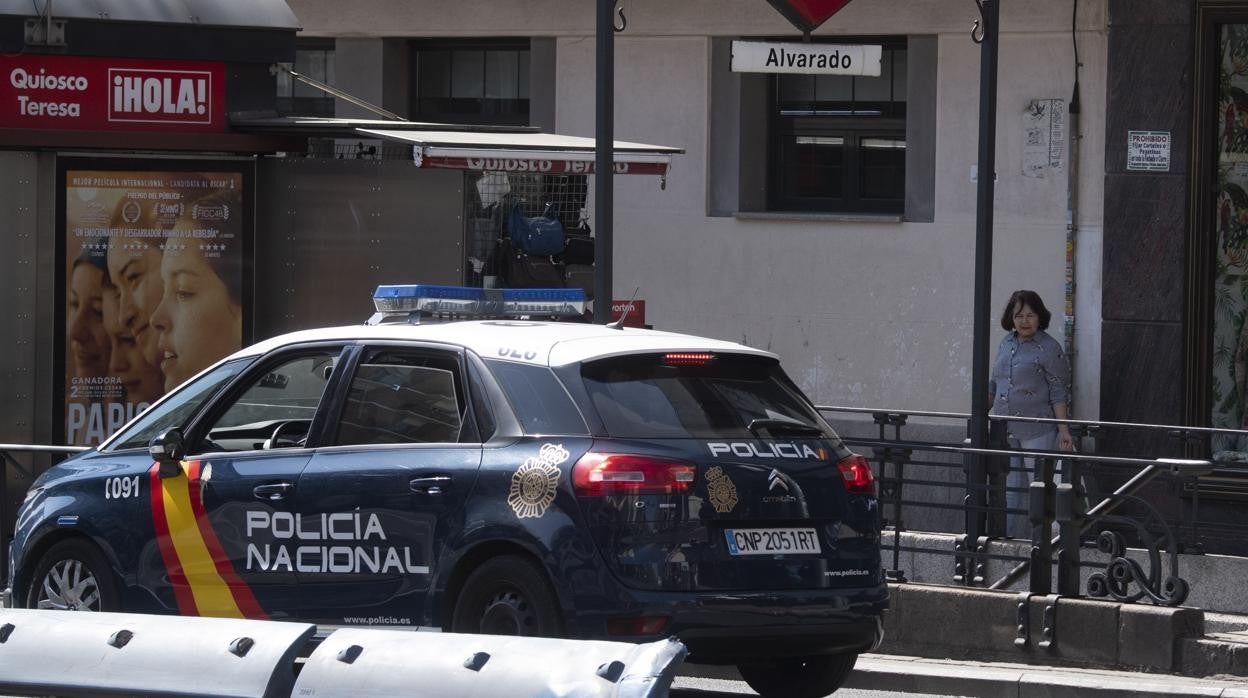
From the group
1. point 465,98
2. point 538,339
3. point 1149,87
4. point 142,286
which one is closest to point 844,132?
point 1149,87

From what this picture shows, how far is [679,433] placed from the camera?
25.7 feet

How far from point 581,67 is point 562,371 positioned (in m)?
9.32

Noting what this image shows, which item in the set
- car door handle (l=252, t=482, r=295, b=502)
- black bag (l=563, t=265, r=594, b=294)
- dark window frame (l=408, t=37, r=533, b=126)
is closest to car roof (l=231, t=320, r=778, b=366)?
car door handle (l=252, t=482, r=295, b=502)

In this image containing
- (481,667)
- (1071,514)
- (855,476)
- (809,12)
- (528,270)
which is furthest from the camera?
(528,270)

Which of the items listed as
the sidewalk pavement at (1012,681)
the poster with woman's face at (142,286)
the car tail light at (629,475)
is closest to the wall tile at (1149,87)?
the sidewalk pavement at (1012,681)

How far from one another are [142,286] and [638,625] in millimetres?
6633

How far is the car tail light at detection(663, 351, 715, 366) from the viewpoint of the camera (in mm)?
8078

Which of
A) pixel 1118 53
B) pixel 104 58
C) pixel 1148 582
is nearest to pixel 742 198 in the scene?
pixel 1118 53

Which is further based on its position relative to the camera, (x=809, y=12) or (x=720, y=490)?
(x=809, y=12)

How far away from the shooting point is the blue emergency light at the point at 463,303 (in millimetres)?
8969

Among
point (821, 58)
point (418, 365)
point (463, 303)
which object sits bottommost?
point (418, 365)

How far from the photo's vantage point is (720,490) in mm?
7703

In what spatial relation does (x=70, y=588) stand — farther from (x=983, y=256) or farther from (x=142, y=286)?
(x=983, y=256)

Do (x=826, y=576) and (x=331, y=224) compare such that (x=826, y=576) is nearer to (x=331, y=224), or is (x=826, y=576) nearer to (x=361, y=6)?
(x=331, y=224)
